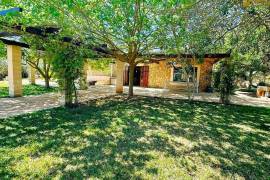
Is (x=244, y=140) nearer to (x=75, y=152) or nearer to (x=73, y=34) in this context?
(x=75, y=152)

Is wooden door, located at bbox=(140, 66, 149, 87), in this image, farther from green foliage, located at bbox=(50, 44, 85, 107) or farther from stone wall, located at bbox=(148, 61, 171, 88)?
green foliage, located at bbox=(50, 44, 85, 107)

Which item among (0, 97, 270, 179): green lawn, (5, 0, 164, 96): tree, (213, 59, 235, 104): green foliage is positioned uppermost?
(5, 0, 164, 96): tree

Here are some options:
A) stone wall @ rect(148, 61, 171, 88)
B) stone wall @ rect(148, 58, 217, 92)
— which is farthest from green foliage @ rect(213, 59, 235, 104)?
stone wall @ rect(148, 61, 171, 88)

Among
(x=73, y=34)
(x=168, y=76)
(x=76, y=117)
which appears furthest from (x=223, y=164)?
(x=168, y=76)

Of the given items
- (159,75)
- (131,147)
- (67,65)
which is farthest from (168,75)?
(131,147)

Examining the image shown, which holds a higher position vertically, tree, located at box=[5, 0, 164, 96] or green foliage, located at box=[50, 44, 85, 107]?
tree, located at box=[5, 0, 164, 96]

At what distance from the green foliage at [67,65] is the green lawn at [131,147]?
171 cm

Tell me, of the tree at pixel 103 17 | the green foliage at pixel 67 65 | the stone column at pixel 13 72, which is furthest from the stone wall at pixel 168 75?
the stone column at pixel 13 72

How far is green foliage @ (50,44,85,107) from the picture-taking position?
898 cm

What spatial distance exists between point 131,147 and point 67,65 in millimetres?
5431

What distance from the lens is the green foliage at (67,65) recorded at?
898 cm

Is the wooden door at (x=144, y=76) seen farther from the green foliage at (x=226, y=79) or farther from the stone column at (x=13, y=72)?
the stone column at (x=13, y=72)

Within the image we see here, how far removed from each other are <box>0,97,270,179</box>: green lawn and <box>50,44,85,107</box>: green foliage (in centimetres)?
171

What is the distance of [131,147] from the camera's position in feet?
16.6
